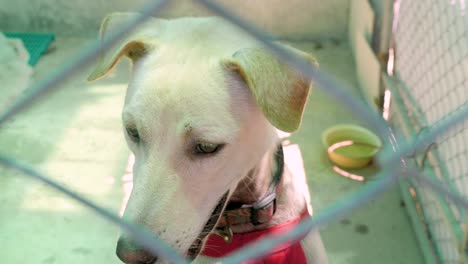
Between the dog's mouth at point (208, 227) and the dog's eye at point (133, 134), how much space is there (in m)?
0.28

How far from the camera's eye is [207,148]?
57.9 inches

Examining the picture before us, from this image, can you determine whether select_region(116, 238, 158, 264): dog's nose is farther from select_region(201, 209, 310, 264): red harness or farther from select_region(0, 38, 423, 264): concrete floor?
select_region(0, 38, 423, 264): concrete floor

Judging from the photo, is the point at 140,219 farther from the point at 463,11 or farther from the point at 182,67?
the point at 463,11

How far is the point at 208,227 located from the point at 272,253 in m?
0.21

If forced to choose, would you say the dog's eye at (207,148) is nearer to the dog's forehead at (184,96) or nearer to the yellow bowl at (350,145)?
the dog's forehead at (184,96)

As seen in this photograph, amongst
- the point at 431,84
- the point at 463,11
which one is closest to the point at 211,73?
the point at 463,11

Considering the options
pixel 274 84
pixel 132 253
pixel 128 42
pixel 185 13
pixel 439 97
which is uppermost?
pixel 439 97

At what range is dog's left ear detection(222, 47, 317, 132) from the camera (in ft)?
4.68

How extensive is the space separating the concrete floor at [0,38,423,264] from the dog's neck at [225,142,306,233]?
92 centimetres

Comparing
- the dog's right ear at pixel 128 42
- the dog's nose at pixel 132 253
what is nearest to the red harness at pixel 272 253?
the dog's nose at pixel 132 253

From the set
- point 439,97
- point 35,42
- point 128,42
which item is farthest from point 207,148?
point 35,42

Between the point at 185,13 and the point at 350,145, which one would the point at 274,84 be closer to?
the point at 350,145

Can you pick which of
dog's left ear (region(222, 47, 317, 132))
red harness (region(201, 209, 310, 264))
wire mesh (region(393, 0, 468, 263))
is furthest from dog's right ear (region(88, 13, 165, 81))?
wire mesh (region(393, 0, 468, 263))

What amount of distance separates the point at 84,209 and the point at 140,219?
1660mm
